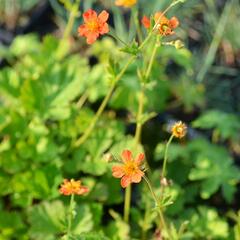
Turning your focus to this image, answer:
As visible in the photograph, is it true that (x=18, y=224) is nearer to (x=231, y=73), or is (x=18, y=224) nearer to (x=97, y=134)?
(x=97, y=134)

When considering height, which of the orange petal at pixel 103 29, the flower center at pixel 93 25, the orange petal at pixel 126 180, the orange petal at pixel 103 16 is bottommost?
the orange petal at pixel 126 180

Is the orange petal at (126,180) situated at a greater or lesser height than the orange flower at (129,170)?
lesser

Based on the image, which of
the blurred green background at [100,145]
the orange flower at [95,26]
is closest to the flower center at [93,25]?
the orange flower at [95,26]

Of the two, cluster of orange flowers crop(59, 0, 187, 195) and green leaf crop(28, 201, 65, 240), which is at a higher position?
cluster of orange flowers crop(59, 0, 187, 195)

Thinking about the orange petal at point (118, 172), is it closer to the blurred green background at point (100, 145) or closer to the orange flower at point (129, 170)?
the orange flower at point (129, 170)

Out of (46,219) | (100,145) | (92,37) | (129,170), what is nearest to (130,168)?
(129,170)

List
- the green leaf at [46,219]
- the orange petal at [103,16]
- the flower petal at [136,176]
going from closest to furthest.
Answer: the flower petal at [136,176] < the orange petal at [103,16] < the green leaf at [46,219]

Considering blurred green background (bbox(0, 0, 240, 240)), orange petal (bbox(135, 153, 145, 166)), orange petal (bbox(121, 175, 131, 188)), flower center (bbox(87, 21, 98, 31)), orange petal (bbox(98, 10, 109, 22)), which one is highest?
orange petal (bbox(98, 10, 109, 22))

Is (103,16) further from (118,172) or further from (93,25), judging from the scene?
(118,172)

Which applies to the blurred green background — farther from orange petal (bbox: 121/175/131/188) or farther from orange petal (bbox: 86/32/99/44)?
orange petal (bbox: 86/32/99/44)

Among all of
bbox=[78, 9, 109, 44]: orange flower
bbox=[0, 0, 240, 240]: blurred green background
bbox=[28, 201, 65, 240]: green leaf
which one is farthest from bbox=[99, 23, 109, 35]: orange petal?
bbox=[28, 201, 65, 240]: green leaf

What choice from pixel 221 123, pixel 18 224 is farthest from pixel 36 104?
pixel 221 123
